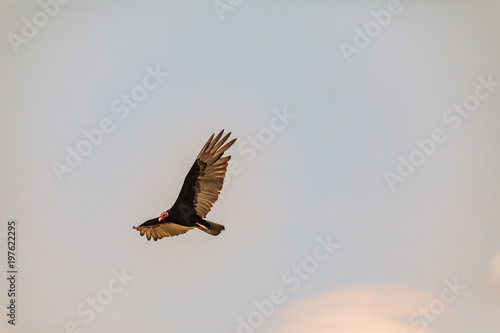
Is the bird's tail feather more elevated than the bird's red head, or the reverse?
the bird's red head

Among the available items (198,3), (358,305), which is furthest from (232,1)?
(358,305)

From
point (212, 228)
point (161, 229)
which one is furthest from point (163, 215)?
point (212, 228)

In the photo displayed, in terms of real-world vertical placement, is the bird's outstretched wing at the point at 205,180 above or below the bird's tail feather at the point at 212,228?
above

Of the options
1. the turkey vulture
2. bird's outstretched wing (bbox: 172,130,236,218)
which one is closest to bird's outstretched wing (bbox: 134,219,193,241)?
the turkey vulture

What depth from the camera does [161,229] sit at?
4.86 metres

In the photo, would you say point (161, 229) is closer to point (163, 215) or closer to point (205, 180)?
point (163, 215)

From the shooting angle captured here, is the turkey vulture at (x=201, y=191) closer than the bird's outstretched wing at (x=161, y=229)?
Yes

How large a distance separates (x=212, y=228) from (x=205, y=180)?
1.26 feet

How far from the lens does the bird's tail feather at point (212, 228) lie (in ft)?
15.4

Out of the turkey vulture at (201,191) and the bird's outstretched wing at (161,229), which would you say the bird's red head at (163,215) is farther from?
the bird's outstretched wing at (161,229)

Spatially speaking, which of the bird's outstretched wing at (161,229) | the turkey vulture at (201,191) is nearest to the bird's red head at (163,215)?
the turkey vulture at (201,191)

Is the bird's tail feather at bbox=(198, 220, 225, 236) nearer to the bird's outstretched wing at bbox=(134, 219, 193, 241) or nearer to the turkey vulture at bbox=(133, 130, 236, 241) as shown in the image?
the turkey vulture at bbox=(133, 130, 236, 241)

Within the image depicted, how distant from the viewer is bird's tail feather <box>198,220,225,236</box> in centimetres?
470

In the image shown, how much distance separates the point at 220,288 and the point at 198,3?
96.2 inches
